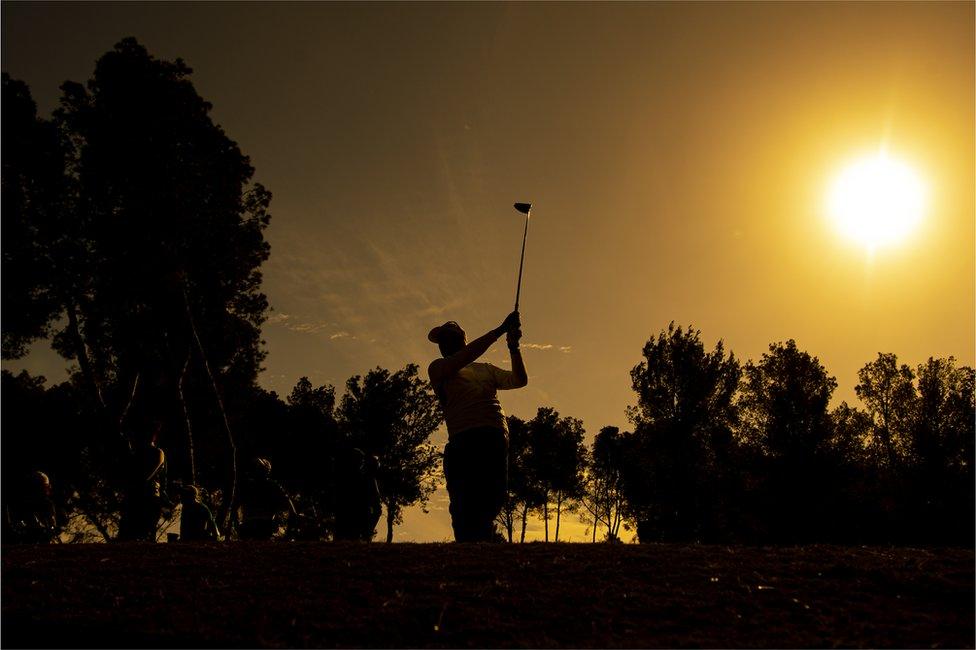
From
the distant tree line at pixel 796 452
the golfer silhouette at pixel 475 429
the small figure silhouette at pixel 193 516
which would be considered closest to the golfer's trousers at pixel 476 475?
the golfer silhouette at pixel 475 429

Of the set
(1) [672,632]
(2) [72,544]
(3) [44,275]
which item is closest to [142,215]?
(3) [44,275]

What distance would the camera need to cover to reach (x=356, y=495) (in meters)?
12.1

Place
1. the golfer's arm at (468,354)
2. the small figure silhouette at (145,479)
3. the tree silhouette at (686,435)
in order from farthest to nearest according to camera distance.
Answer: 1. the tree silhouette at (686,435)
2. the small figure silhouette at (145,479)
3. the golfer's arm at (468,354)

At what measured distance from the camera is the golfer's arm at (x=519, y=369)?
21.6 ft

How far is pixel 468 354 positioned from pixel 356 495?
23.0 feet

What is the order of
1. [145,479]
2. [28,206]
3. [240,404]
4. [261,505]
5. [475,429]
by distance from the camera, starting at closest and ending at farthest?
1. [475,429]
2. [145,479]
3. [261,505]
4. [28,206]
5. [240,404]

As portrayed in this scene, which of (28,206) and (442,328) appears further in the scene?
(28,206)

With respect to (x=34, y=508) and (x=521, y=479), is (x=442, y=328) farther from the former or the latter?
(x=521, y=479)

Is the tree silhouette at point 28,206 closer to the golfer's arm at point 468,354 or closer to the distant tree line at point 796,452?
the golfer's arm at point 468,354

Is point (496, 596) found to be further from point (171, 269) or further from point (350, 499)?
point (171, 269)

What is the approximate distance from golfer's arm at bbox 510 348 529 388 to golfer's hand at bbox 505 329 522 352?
29mm

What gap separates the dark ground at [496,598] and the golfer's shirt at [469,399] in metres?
1.12

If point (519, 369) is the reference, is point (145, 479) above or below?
below

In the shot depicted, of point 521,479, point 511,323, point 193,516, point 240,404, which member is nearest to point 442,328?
point 511,323
